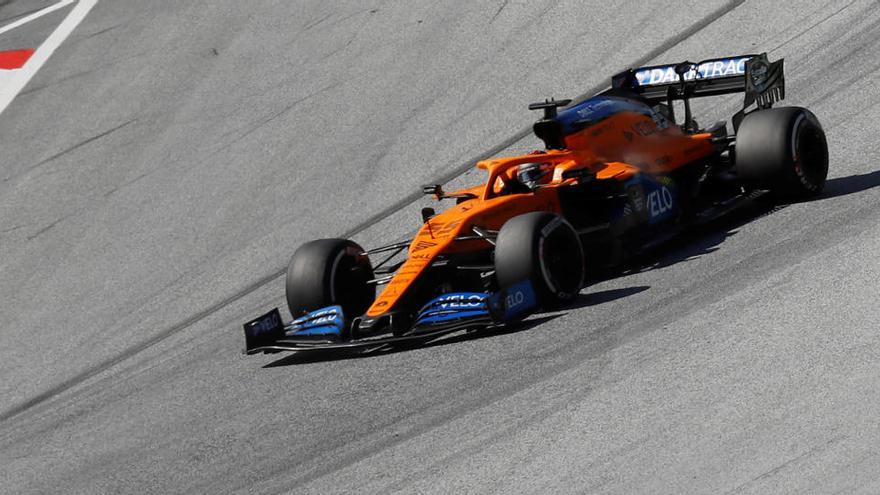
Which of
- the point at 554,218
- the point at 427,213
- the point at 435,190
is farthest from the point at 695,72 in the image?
the point at 554,218

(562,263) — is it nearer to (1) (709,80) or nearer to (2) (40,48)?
(1) (709,80)

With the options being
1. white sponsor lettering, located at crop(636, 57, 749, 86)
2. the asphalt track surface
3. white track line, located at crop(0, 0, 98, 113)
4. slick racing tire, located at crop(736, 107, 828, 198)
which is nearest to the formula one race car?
slick racing tire, located at crop(736, 107, 828, 198)

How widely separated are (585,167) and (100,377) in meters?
4.72

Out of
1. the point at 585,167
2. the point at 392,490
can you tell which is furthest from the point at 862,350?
the point at 585,167

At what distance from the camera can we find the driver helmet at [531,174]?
1136cm

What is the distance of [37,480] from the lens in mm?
9828

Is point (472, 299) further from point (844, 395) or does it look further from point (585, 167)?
point (844, 395)

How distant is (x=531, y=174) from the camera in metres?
11.4

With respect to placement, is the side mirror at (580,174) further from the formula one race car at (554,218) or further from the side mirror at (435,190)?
the side mirror at (435,190)

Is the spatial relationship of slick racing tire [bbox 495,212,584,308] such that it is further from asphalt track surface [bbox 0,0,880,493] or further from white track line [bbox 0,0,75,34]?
white track line [bbox 0,0,75,34]

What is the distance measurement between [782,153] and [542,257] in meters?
2.58

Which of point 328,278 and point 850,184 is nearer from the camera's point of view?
point 328,278

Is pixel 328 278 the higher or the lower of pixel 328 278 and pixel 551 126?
the lower

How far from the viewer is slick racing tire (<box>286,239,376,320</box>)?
1122 cm
